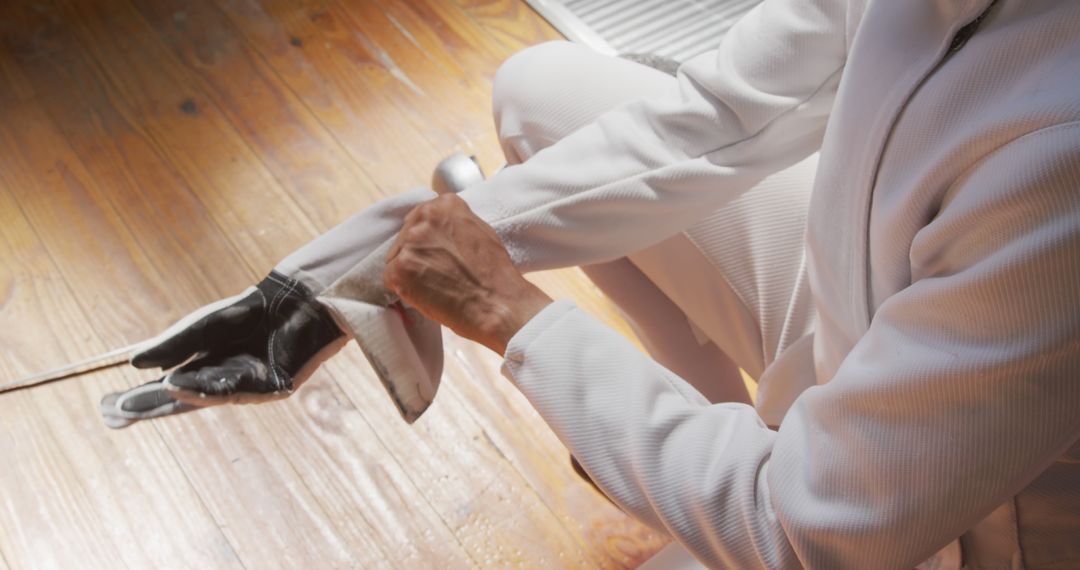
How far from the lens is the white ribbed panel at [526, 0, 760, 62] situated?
1.67 m

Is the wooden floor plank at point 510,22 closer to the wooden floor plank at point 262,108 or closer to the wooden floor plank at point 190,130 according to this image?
the wooden floor plank at point 262,108

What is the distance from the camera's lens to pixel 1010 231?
0.49 m

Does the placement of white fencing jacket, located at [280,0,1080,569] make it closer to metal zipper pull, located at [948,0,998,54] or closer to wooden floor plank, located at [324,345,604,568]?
metal zipper pull, located at [948,0,998,54]

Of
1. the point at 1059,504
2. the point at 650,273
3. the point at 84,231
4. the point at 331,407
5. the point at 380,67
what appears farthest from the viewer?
the point at 380,67

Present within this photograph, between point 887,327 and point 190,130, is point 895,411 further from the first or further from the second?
point 190,130

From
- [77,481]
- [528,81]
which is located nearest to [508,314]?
[528,81]

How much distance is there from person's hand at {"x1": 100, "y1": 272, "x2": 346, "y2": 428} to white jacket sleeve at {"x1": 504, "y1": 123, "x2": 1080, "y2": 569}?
9.4 inches

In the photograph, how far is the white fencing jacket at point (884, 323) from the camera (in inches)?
19.3

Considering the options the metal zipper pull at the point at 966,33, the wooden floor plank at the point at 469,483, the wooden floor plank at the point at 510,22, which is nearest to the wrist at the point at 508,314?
the metal zipper pull at the point at 966,33

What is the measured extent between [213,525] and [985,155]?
3.01 ft

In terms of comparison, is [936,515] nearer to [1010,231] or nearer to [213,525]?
[1010,231]

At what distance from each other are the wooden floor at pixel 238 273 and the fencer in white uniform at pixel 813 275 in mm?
287

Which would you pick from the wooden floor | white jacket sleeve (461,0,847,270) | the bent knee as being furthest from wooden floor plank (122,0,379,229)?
white jacket sleeve (461,0,847,270)

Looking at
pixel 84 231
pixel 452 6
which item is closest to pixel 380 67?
pixel 452 6
